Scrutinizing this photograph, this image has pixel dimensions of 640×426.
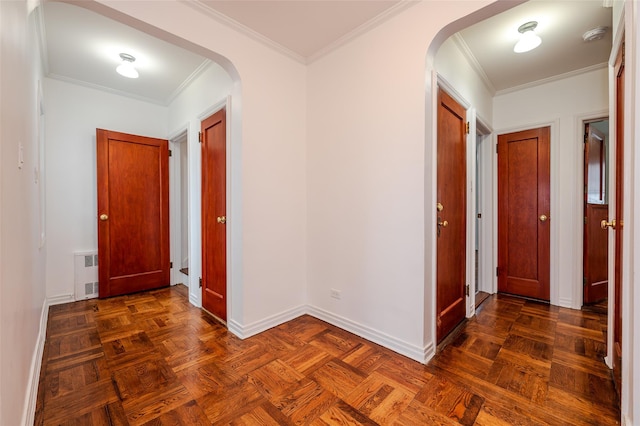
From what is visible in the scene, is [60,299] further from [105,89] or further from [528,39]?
[528,39]

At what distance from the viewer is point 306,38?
2348 mm

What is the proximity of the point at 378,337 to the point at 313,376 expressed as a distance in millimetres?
647

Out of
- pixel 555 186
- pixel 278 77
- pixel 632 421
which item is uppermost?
pixel 278 77

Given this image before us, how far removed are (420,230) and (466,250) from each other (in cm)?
106

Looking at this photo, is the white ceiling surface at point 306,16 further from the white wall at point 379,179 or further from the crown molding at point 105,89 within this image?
the crown molding at point 105,89

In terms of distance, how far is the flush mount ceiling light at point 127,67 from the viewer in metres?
2.71

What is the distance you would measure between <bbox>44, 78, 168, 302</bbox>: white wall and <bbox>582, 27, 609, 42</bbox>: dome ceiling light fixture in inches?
196

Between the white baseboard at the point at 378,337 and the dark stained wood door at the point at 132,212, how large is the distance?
2303 millimetres

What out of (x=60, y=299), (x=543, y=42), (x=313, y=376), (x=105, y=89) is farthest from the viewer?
(x=105, y=89)

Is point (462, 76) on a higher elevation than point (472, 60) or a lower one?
lower

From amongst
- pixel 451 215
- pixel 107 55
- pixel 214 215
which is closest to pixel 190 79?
pixel 107 55

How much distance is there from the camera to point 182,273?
A: 3.86 meters

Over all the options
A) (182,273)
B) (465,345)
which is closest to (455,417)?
(465,345)

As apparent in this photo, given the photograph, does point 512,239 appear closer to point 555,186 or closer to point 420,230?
point 555,186
